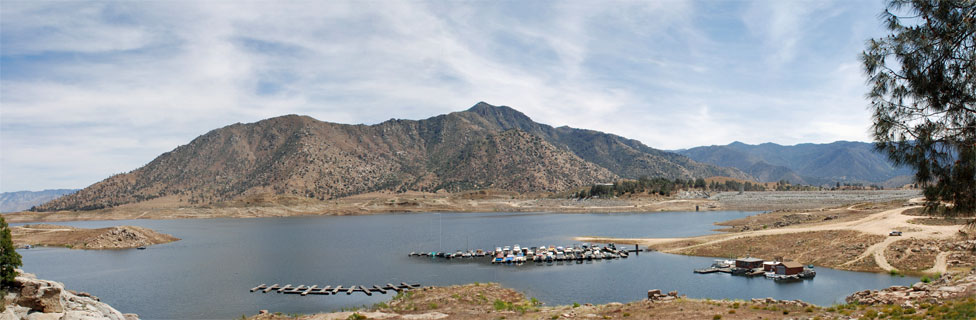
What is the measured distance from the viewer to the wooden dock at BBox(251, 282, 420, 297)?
42.1 meters

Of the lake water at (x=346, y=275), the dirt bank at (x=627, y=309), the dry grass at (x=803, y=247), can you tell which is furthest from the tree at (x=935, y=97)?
the dry grass at (x=803, y=247)

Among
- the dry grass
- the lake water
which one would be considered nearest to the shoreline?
the lake water

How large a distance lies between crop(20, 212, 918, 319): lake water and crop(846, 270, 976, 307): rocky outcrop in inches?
464

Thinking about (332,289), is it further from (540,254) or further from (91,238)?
(91,238)

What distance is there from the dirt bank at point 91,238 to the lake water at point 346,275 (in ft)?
11.7

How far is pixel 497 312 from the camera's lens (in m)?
28.8

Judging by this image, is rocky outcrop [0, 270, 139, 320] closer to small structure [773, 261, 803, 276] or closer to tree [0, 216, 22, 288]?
tree [0, 216, 22, 288]

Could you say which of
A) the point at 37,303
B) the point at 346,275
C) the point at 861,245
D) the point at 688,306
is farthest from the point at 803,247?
the point at 37,303

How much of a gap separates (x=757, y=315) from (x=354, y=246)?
63825 millimetres

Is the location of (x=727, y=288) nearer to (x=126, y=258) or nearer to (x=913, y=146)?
(x=913, y=146)

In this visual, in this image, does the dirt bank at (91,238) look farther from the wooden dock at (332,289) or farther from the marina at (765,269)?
the marina at (765,269)

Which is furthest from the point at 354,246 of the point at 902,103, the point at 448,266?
the point at 902,103

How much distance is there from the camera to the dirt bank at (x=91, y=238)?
263 ft

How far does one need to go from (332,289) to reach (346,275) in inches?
306
